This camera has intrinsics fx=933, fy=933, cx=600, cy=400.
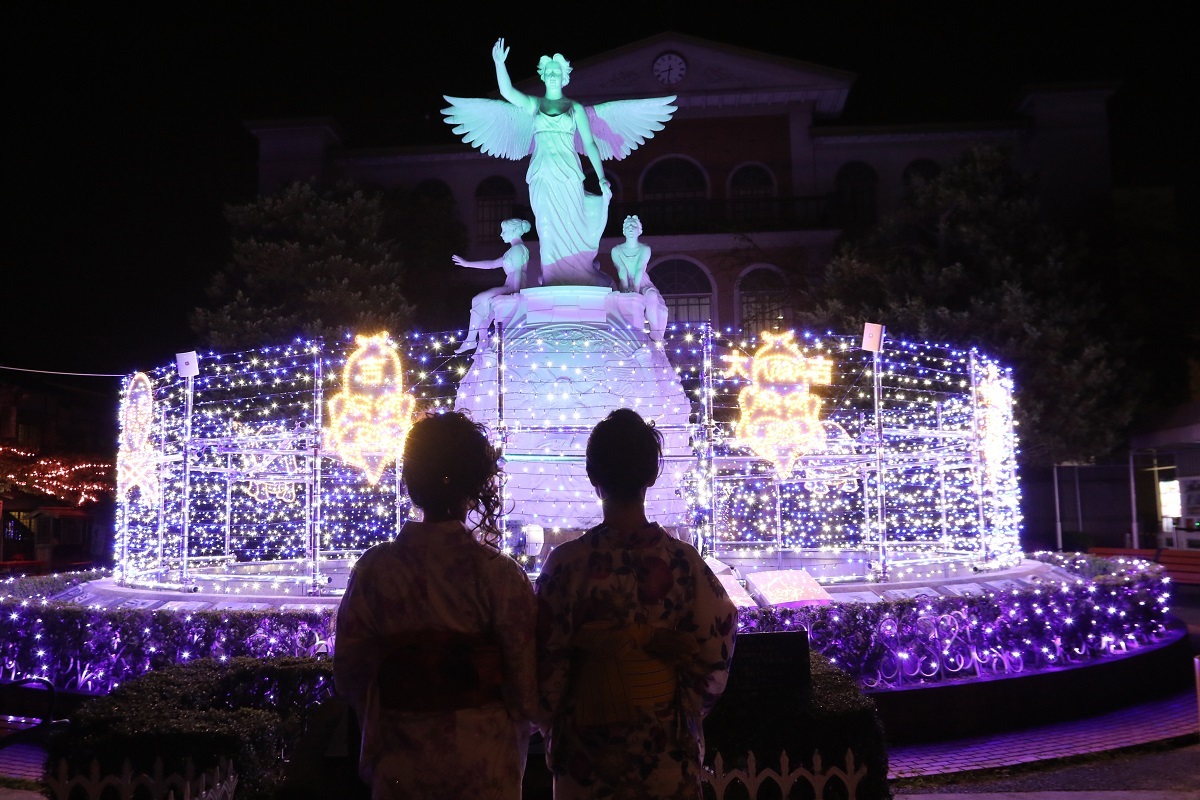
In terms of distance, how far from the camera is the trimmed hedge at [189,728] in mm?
4449

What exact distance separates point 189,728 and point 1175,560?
18114 mm

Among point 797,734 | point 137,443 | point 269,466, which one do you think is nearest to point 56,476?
point 269,466

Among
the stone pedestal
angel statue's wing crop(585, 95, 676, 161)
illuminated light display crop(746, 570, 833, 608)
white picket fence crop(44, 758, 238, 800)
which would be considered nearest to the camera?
white picket fence crop(44, 758, 238, 800)

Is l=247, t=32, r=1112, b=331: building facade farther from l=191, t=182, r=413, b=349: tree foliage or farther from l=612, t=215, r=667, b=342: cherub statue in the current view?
l=612, t=215, r=667, b=342: cherub statue

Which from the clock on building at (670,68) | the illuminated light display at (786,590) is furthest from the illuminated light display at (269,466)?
the clock on building at (670,68)

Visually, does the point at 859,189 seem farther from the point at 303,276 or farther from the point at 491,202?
the point at 303,276

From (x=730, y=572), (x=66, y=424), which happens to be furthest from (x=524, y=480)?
(x=66, y=424)

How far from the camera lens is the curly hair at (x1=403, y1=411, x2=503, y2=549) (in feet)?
9.87

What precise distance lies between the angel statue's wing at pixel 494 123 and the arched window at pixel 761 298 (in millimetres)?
16219

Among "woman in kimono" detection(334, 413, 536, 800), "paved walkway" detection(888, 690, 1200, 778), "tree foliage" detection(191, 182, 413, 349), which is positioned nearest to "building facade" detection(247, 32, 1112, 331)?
"tree foliage" detection(191, 182, 413, 349)

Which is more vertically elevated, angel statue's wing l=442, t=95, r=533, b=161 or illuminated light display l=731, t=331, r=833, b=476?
angel statue's wing l=442, t=95, r=533, b=161

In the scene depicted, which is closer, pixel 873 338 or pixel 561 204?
pixel 873 338

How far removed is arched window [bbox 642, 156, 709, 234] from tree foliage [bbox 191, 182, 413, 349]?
8446mm

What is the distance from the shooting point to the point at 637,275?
12.0 m
